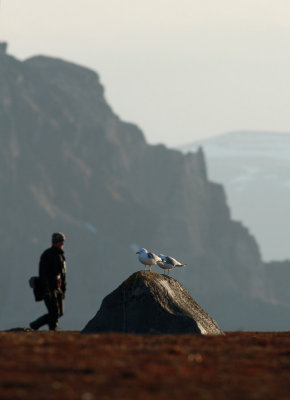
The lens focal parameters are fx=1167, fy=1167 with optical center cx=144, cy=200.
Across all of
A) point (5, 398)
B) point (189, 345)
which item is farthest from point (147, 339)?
point (5, 398)

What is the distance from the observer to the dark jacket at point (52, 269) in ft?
95.8

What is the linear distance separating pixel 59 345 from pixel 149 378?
5334 millimetres

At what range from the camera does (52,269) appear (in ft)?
96.4

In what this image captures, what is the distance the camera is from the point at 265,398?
15.2 metres

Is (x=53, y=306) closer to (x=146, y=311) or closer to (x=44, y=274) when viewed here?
(x=44, y=274)

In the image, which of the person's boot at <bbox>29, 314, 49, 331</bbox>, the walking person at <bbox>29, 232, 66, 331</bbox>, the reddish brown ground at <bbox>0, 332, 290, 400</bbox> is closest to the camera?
the reddish brown ground at <bbox>0, 332, 290, 400</bbox>

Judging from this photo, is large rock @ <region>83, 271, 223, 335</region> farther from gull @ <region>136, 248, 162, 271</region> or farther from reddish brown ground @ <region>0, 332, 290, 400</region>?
reddish brown ground @ <region>0, 332, 290, 400</region>

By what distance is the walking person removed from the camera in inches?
1148

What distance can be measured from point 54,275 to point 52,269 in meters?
0.17

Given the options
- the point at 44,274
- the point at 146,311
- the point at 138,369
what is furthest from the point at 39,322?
the point at 138,369

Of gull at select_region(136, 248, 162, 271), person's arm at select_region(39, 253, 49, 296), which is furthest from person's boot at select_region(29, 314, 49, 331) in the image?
gull at select_region(136, 248, 162, 271)

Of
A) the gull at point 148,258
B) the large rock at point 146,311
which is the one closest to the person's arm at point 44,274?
the large rock at point 146,311

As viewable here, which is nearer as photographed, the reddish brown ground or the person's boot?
the reddish brown ground

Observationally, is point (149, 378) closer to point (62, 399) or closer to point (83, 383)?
point (83, 383)
